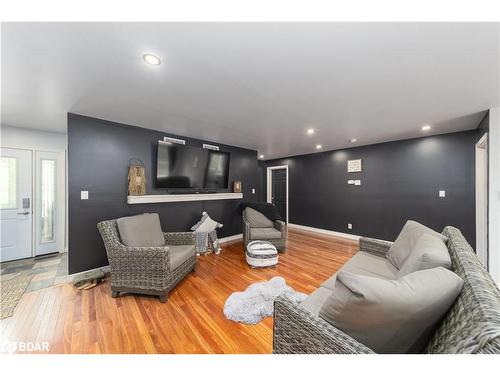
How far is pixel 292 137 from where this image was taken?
359 cm

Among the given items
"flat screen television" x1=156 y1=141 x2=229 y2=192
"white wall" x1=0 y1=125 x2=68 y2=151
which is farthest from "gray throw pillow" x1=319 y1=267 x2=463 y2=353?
"white wall" x1=0 y1=125 x2=68 y2=151

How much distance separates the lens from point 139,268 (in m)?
2.03

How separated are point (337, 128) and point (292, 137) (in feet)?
2.67

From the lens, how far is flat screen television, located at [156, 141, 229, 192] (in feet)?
10.4

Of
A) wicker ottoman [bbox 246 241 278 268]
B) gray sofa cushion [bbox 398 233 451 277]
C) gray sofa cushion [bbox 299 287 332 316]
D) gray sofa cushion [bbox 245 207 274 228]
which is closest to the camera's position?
gray sofa cushion [bbox 398 233 451 277]

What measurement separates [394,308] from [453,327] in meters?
0.21

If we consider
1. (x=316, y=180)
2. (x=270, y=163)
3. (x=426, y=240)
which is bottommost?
(x=426, y=240)

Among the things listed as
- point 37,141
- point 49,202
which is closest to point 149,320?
point 49,202

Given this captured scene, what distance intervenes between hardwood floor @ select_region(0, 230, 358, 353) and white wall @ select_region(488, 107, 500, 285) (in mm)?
1914

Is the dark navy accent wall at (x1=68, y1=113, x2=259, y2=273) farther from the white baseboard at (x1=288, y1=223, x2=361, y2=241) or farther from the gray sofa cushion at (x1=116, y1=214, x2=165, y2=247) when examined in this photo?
the white baseboard at (x1=288, y1=223, x2=361, y2=241)

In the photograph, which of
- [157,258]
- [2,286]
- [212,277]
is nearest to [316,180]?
[212,277]

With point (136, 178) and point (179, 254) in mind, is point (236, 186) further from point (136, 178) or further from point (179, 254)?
point (179, 254)

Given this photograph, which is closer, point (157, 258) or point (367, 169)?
point (157, 258)
